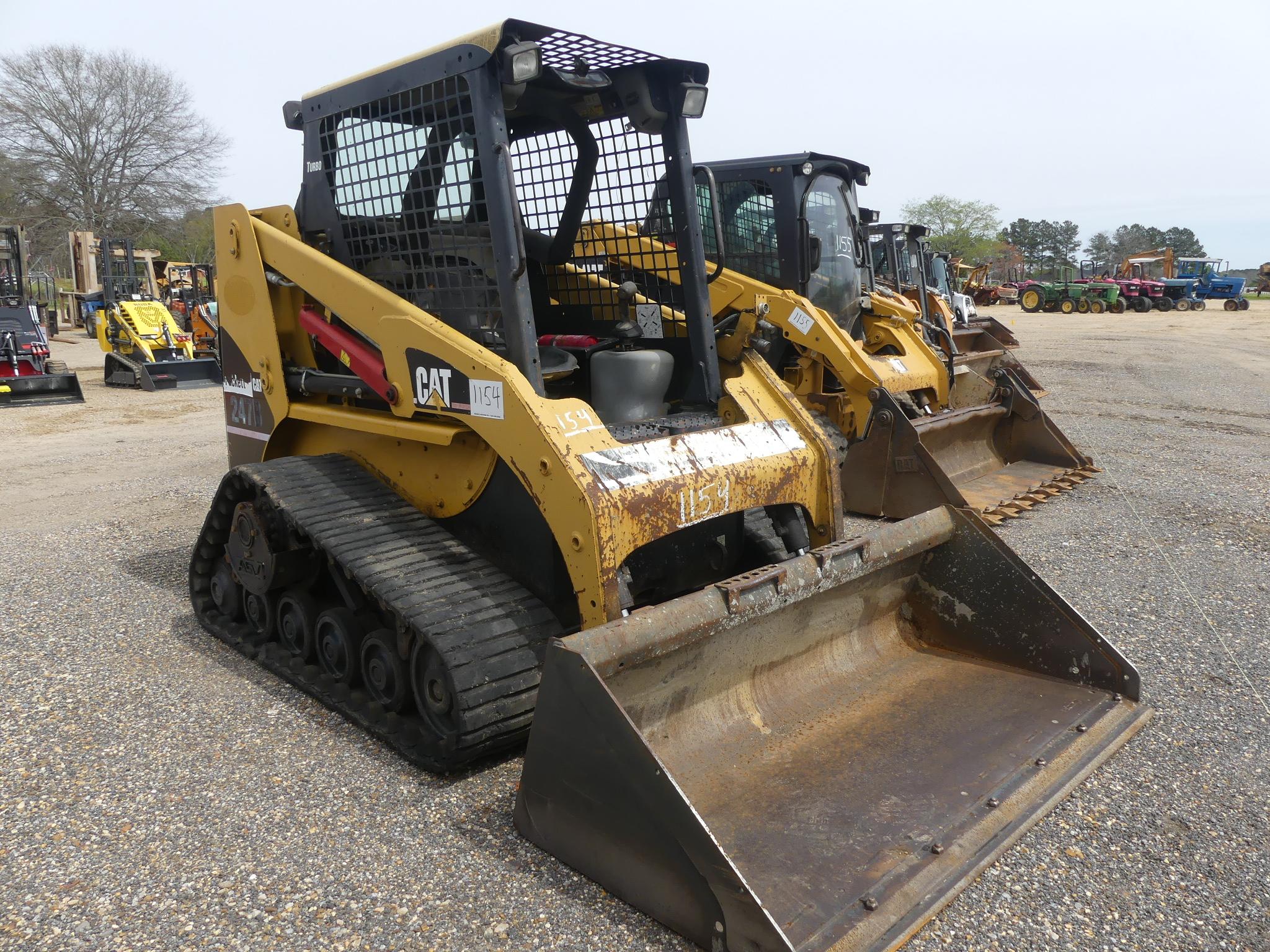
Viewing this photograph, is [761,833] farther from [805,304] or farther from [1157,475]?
[1157,475]

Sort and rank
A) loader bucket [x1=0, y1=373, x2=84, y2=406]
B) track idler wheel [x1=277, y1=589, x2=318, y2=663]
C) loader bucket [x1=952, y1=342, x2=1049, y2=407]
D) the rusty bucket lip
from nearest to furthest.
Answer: the rusty bucket lip, track idler wheel [x1=277, y1=589, x2=318, y2=663], loader bucket [x1=952, y1=342, x2=1049, y2=407], loader bucket [x1=0, y1=373, x2=84, y2=406]

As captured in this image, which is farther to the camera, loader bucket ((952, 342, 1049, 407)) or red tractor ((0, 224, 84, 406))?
red tractor ((0, 224, 84, 406))

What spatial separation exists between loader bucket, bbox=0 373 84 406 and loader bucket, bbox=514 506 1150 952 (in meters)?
13.8

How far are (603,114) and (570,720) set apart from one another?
2.66 meters

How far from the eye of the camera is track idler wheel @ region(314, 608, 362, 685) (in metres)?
3.61

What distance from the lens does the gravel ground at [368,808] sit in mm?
2445

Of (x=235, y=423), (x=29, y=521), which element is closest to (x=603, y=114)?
(x=235, y=423)

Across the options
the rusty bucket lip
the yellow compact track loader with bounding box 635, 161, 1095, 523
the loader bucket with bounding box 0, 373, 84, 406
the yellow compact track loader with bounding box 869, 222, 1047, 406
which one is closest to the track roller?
the rusty bucket lip

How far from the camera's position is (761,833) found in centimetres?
265

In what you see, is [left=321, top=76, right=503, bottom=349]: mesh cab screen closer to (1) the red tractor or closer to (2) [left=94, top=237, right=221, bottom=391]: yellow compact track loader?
(1) the red tractor

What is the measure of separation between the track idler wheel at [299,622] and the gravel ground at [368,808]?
0.55 ft

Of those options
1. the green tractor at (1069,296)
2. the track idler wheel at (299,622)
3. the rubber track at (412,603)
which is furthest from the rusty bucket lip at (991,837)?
the green tractor at (1069,296)

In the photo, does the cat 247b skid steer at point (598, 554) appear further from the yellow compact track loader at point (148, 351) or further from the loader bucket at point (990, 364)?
the yellow compact track loader at point (148, 351)

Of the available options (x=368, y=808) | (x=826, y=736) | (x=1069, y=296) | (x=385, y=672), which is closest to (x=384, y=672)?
(x=385, y=672)
